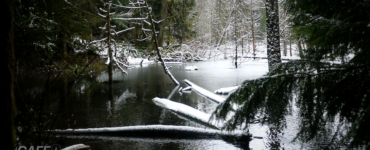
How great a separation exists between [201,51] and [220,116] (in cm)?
3169

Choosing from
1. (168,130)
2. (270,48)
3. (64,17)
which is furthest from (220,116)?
(270,48)

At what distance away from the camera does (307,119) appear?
97.6 inches

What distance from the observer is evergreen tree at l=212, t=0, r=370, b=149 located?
2.12m

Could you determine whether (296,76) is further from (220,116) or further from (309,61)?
(220,116)

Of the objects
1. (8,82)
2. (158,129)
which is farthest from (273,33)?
(8,82)

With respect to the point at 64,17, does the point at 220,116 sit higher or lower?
lower

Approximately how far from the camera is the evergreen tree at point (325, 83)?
212cm

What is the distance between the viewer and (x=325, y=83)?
7.39 ft

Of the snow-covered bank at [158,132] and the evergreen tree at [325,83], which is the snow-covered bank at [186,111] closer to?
the snow-covered bank at [158,132]

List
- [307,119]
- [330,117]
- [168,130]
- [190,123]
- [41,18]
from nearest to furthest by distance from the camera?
[330,117] → [307,119] → [41,18] → [168,130] → [190,123]

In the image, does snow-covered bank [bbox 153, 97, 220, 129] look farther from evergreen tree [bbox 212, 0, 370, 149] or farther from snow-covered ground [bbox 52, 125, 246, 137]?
evergreen tree [bbox 212, 0, 370, 149]

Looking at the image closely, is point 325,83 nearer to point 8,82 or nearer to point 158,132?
point 8,82

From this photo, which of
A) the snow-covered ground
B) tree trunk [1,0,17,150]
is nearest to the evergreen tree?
tree trunk [1,0,17,150]

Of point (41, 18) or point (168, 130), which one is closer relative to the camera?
point (41, 18)
